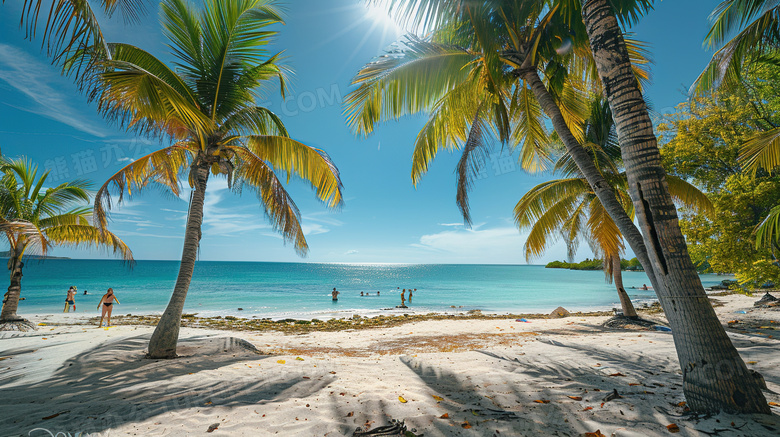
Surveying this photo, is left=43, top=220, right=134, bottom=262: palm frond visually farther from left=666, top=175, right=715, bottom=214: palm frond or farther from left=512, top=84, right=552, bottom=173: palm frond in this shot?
left=666, top=175, right=715, bottom=214: palm frond

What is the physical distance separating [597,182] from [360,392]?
3979 millimetres

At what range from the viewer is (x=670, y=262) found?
2.80 m

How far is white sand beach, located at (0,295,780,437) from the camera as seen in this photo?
2584 mm

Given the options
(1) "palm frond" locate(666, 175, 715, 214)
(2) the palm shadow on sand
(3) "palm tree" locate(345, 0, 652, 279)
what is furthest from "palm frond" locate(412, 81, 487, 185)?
(1) "palm frond" locate(666, 175, 715, 214)

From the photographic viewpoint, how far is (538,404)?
305 cm

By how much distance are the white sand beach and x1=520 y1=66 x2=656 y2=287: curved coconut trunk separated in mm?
1432

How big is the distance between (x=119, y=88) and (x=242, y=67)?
238cm

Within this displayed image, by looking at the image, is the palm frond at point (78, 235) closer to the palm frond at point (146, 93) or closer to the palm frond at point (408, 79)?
the palm frond at point (146, 93)

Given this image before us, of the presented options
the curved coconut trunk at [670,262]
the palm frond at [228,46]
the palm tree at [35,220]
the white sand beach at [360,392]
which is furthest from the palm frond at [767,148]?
the palm tree at [35,220]

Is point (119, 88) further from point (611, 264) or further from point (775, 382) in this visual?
point (611, 264)

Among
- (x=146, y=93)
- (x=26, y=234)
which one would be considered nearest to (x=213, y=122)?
(x=146, y=93)

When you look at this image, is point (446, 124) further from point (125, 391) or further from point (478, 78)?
point (125, 391)

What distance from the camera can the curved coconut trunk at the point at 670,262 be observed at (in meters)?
2.52

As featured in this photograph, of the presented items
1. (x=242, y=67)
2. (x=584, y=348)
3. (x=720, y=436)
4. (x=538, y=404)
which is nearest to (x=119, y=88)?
(x=242, y=67)
